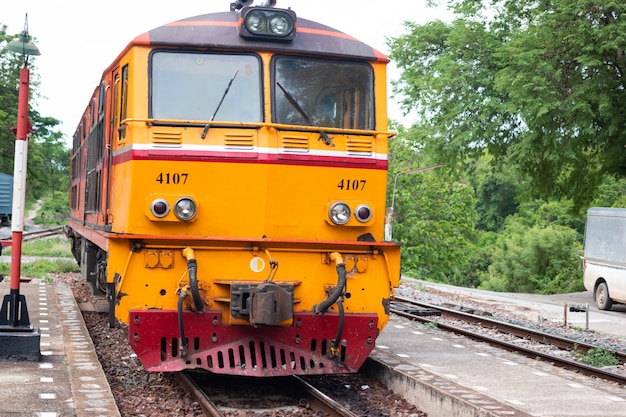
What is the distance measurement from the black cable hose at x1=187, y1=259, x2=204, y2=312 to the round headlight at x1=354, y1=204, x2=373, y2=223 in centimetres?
165

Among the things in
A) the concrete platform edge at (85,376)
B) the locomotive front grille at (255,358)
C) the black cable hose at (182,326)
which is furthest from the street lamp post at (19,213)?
the black cable hose at (182,326)

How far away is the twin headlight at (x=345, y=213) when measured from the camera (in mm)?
8203

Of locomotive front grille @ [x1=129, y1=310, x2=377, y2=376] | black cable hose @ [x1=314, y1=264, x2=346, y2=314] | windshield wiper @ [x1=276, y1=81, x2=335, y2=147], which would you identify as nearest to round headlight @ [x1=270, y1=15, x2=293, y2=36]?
windshield wiper @ [x1=276, y1=81, x2=335, y2=147]

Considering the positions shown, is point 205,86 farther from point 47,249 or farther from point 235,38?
point 47,249

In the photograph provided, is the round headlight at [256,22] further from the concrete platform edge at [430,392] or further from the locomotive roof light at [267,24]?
the concrete platform edge at [430,392]

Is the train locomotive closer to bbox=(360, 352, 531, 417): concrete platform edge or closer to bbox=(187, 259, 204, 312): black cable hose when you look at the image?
bbox=(187, 259, 204, 312): black cable hose

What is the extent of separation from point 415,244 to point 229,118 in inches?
1517

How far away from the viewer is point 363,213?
8273mm

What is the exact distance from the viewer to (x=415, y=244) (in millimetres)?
45906

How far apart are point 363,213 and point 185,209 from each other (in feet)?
5.61

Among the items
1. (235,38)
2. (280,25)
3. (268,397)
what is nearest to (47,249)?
(268,397)

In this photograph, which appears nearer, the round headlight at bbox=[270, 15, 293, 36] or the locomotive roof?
the locomotive roof

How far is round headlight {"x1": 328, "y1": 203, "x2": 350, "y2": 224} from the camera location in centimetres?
820

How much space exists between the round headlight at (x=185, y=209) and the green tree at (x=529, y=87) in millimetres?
12782
